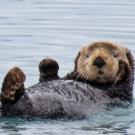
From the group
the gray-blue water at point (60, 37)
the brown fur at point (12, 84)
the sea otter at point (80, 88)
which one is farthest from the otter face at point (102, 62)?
the brown fur at point (12, 84)

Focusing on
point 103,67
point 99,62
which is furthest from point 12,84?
point 103,67

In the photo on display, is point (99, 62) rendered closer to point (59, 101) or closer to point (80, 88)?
point (80, 88)

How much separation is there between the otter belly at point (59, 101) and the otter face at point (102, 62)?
0.21 m

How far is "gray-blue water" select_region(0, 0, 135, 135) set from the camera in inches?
324

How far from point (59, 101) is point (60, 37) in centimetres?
484

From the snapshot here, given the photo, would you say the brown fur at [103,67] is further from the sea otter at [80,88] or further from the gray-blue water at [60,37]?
the gray-blue water at [60,37]

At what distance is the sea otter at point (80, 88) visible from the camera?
8.25 meters

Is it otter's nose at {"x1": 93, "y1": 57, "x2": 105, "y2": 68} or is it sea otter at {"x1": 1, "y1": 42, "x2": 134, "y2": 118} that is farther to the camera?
otter's nose at {"x1": 93, "y1": 57, "x2": 105, "y2": 68}

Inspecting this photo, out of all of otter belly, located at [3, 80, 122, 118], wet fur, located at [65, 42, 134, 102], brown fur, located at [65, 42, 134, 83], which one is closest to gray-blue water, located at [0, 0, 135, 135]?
otter belly, located at [3, 80, 122, 118]

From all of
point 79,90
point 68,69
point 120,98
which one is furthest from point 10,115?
point 68,69

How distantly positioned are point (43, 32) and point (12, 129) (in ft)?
19.1

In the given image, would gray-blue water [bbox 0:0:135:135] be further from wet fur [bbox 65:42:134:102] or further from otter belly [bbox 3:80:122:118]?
wet fur [bbox 65:42:134:102]

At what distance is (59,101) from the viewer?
27.8 feet

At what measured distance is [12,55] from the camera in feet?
39.4
